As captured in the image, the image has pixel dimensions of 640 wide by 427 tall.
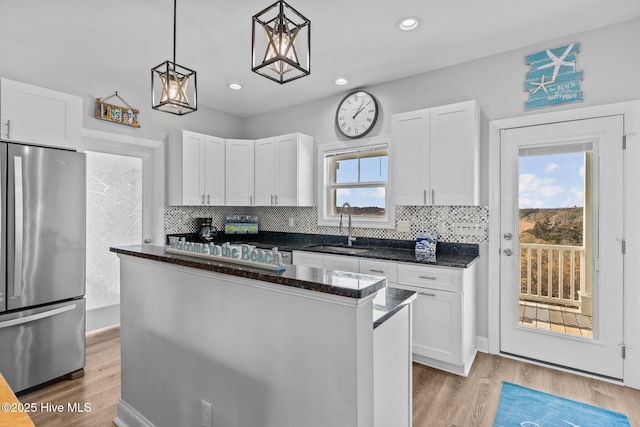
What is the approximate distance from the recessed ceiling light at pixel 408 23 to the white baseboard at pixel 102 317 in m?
3.98

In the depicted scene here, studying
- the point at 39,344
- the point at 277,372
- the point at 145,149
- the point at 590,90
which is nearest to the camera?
the point at 277,372

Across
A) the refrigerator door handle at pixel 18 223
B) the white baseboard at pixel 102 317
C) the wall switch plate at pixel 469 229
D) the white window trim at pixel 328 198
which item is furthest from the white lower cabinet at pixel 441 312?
the white baseboard at pixel 102 317

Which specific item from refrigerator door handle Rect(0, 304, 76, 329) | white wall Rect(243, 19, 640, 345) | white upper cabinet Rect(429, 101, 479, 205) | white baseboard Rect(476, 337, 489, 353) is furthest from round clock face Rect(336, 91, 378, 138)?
refrigerator door handle Rect(0, 304, 76, 329)

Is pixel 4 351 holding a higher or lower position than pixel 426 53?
lower

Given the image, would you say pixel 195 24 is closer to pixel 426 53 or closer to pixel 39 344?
pixel 426 53

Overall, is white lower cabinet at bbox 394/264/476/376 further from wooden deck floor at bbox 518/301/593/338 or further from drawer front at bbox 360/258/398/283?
wooden deck floor at bbox 518/301/593/338

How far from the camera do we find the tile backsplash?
10.5ft

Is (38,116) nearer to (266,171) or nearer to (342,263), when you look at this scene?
(266,171)

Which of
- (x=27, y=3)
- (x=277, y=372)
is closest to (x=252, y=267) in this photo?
(x=277, y=372)

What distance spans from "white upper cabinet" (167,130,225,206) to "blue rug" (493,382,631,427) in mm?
3572

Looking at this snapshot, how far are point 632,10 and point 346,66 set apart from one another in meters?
2.17

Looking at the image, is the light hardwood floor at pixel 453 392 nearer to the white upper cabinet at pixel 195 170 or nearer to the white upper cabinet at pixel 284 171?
the white upper cabinet at pixel 195 170

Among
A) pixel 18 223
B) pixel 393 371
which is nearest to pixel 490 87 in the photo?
pixel 393 371

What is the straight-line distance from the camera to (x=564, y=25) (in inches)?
101
